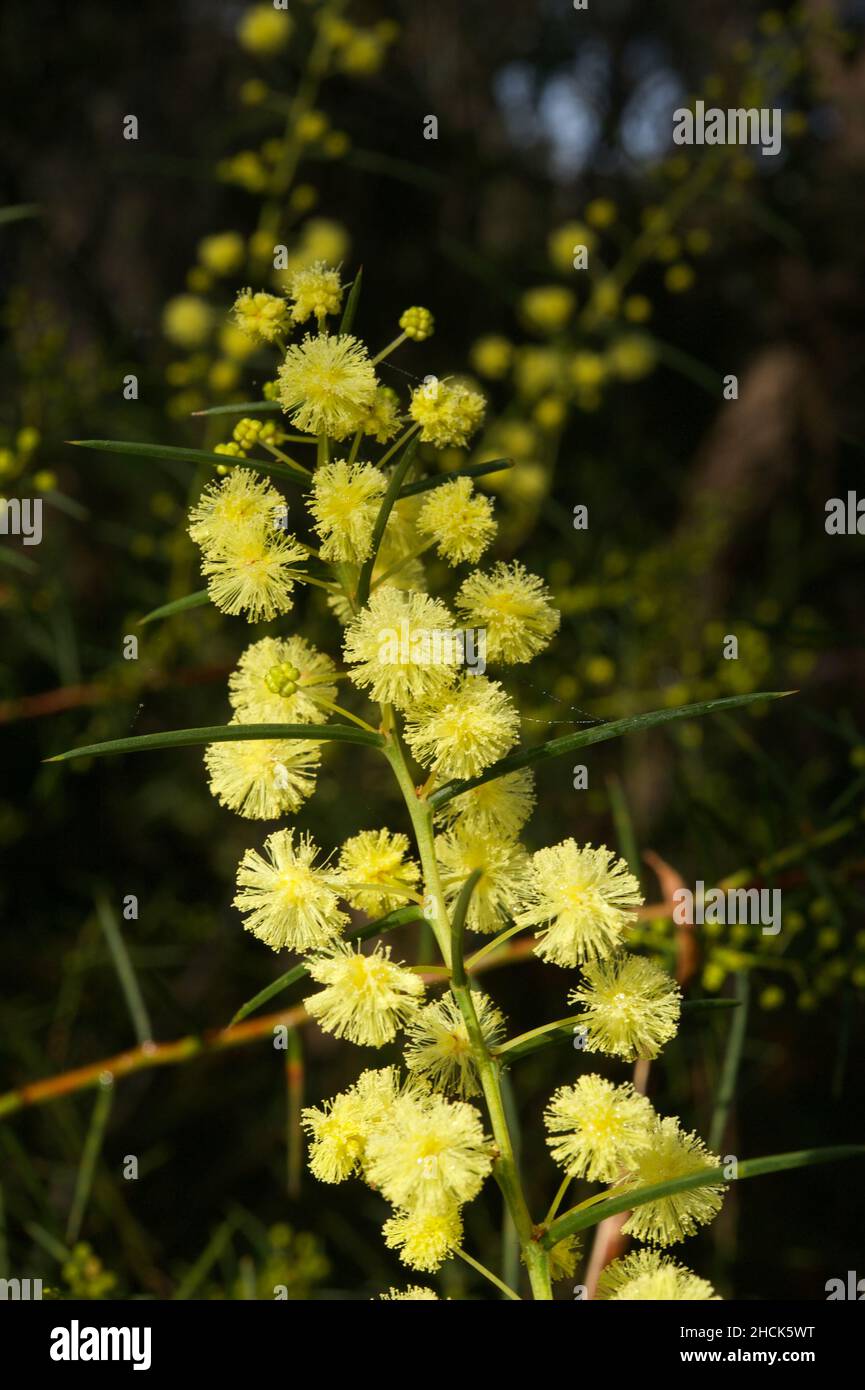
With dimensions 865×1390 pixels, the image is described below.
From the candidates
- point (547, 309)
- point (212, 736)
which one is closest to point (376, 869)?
point (212, 736)

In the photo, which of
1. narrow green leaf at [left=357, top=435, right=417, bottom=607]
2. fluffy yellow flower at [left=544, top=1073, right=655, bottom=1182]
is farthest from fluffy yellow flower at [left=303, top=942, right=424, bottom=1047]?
narrow green leaf at [left=357, top=435, right=417, bottom=607]

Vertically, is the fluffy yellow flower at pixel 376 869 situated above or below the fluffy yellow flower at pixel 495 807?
below

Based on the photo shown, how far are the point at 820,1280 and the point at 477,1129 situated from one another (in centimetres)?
180

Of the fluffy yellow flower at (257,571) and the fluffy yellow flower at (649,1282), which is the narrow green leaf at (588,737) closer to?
the fluffy yellow flower at (257,571)

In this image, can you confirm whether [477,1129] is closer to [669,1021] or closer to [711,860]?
[669,1021]

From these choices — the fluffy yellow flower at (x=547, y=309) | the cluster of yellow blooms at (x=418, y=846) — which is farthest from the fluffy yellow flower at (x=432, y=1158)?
the fluffy yellow flower at (x=547, y=309)

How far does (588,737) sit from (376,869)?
158mm

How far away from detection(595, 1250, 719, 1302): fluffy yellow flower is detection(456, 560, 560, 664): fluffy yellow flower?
0.36 m

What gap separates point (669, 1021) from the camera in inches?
26.4

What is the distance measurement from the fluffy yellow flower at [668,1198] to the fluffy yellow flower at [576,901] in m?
0.12

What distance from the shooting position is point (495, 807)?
27.8 inches

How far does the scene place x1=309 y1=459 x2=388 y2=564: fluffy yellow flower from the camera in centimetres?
65

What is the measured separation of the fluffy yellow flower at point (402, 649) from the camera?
0.63 meters
